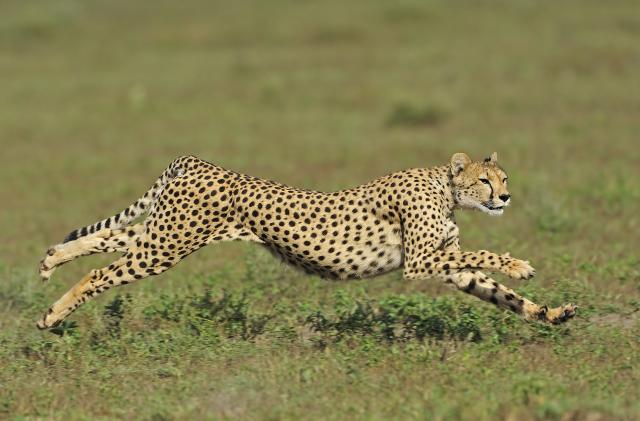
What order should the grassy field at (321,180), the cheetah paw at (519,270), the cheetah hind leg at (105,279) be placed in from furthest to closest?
the cheetah hind leg at (105,279)
the cheetah paw at (519,270)
the grassy field at (321,180)

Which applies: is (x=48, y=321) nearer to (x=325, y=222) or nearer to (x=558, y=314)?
(x=325, y=222)

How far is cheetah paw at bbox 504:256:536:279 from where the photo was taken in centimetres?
667

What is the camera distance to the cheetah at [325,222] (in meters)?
7.05

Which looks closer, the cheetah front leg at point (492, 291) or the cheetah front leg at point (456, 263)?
the cheetah front leg at point (456, 263)

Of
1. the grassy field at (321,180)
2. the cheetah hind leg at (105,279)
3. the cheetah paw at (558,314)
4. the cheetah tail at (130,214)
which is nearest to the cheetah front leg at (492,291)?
the cheetah paw at (558,314)

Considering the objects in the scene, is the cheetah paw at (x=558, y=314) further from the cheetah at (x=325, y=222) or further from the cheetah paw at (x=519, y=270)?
the cheetah paw at (x=519, y=270)

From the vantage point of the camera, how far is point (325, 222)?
715 centimetres

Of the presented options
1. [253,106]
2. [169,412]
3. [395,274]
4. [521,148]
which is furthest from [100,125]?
[169,412]

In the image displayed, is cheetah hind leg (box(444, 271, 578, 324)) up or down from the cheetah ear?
down

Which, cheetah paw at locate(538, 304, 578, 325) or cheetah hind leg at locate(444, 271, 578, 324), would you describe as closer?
cheetah paw at locate(538, 304, 578, 325)

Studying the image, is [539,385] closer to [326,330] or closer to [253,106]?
[326,330]

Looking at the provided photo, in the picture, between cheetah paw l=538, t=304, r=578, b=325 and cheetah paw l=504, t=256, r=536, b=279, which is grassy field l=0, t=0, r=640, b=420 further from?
cheetah paw l=504, t=256, r=536, b=279

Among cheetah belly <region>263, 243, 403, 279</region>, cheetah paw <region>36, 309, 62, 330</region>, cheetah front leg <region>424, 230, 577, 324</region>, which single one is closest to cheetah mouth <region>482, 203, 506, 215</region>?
cheetah front leg <region>424, 230, 577, 324</region>

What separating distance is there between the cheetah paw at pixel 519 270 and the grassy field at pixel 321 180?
0.46 meters
